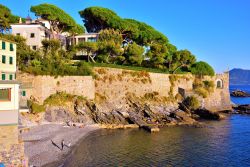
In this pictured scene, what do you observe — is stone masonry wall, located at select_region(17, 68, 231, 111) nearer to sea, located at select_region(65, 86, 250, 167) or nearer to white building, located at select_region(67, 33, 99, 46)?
sea, located at select_region(65, 86, 250, 167)

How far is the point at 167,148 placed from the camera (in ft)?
133

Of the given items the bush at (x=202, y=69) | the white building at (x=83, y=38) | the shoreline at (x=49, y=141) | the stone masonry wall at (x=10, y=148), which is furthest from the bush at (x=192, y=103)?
the stone masonry wall at (x=10, y=148)

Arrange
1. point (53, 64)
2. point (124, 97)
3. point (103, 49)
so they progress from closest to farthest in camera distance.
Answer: point (53, 64) < point (124, 97) < point (103, 49)

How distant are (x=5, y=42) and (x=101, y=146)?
18.3 meters

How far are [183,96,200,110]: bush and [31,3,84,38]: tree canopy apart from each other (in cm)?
3320

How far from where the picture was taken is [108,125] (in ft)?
177

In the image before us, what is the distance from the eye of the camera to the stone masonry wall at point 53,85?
50.3 meters

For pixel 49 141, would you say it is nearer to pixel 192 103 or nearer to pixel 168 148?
pixel 168 148

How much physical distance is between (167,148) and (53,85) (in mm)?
23990

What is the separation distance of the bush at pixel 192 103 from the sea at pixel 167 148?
592 inches

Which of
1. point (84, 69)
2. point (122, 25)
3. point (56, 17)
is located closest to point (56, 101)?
point (84, 69)

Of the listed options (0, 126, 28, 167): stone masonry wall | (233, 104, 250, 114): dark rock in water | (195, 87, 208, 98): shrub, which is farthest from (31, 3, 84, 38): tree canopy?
(0, 126, 28, 167): stone masonry wall

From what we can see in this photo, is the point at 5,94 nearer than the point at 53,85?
Yes

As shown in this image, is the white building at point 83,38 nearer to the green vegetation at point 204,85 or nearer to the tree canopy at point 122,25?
the tree canopy at point 122,25
